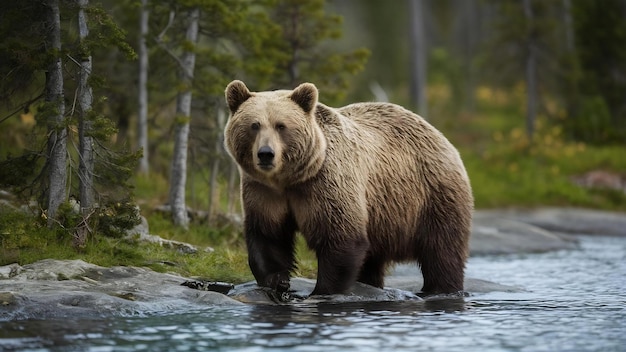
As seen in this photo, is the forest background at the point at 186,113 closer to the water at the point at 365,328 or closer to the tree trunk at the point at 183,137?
the tree trunk at the point at 183,137

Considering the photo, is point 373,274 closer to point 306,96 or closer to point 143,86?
point 306,96

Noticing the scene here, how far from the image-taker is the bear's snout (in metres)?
7.81

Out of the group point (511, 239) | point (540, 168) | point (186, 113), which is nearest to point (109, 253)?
point (186, 113)

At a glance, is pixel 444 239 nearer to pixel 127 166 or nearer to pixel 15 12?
pixel 127 166

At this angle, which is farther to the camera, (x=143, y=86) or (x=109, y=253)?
(x=143, y=86)

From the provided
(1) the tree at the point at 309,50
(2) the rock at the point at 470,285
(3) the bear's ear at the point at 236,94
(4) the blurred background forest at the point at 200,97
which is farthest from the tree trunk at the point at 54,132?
(1) the tree at the point at 309,50

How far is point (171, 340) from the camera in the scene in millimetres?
6793

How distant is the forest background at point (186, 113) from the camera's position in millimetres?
9570

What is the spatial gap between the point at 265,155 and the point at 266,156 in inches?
0.5

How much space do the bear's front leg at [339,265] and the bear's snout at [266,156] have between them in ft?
3.70

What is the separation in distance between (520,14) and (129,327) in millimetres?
21426

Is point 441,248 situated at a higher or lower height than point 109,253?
higher

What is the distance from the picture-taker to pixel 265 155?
7832mm

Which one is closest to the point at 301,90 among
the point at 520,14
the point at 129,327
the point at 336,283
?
the point at 336,283
